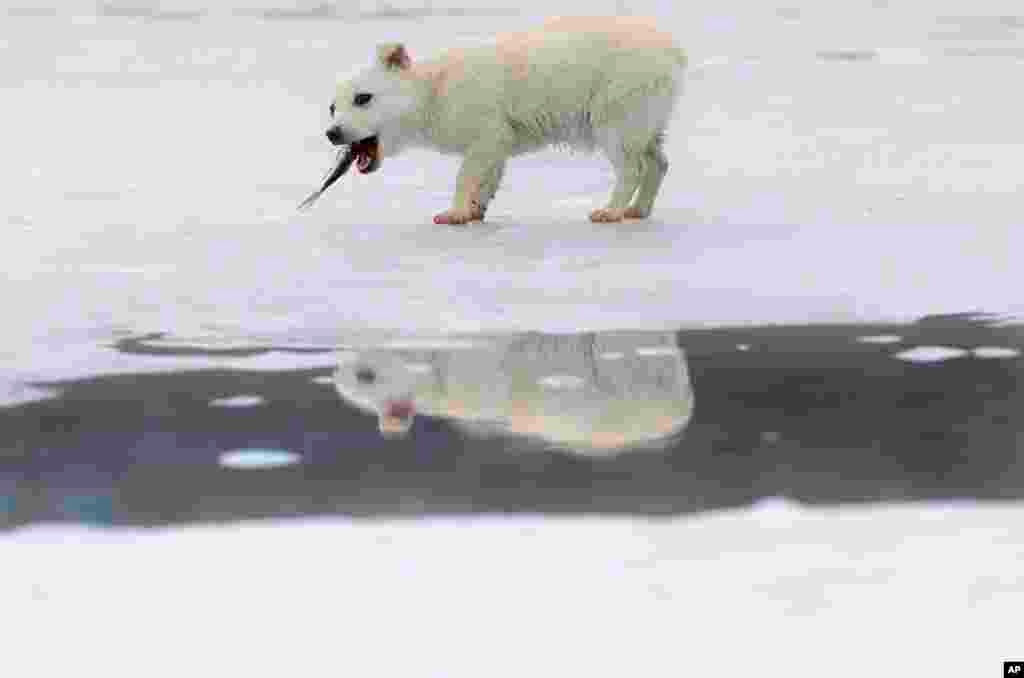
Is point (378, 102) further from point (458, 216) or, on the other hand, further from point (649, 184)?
point (649, 184)

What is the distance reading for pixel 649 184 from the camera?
11.7m

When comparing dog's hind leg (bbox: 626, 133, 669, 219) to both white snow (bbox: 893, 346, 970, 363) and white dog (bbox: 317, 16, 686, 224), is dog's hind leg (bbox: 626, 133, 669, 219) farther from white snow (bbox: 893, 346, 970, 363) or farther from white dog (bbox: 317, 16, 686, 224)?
white snow (bbox: 893, 346, 970, 363)

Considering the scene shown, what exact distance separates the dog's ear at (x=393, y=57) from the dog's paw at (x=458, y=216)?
2.55 ft

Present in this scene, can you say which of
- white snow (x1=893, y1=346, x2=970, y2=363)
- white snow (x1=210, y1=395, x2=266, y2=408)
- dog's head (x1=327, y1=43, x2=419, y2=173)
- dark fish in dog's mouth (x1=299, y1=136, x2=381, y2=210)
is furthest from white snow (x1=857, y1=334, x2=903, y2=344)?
dark fish in dog's mouth (x1=299, y1=136, x2=381, y2=210)

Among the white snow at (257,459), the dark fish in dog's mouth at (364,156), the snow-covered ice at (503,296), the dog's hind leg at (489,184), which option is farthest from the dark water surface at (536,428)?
the dark fish in dog's mouth at (364,156)

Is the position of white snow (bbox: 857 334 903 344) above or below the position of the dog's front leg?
above

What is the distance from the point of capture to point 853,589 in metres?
4.89

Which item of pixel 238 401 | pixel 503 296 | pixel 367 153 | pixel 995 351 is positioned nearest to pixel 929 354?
pixel 995 351

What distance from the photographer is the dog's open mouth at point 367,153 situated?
11.5m

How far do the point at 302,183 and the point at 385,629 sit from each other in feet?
29.4

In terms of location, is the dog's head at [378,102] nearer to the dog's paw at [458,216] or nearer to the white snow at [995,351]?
the dog's paw at [458,216]

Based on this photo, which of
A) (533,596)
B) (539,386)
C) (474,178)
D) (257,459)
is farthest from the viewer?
(474,178)

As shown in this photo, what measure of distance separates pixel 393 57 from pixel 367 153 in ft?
1.72

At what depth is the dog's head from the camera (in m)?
11.3
